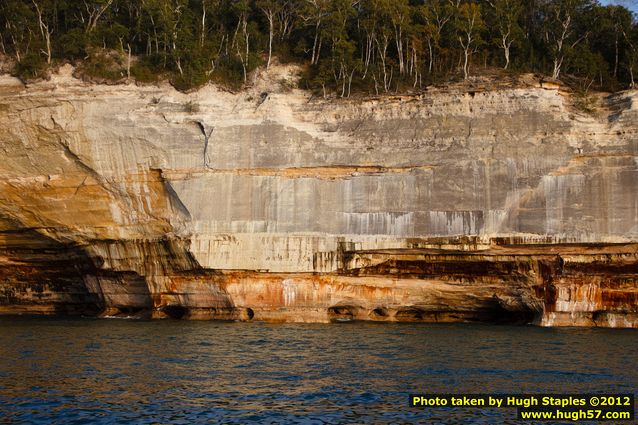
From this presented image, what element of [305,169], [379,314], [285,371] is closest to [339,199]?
[305,169]

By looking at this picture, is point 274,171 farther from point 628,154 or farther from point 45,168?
point 628,154

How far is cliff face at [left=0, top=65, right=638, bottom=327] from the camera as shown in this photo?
2616 centimetres

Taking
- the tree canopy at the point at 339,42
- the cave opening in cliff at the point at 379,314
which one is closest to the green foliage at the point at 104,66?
the tree canopy at the point at 339,42

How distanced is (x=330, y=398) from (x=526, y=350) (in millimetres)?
8467

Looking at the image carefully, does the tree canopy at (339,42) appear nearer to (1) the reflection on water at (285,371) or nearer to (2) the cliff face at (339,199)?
(2) the cliff face at (339,199)

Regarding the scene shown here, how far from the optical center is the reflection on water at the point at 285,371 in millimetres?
11914

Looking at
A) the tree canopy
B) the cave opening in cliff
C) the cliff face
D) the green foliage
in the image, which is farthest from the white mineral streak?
the cave opening in cliff

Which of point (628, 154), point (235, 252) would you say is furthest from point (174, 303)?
point (628, 154)

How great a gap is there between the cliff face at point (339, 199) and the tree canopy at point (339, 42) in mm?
2923

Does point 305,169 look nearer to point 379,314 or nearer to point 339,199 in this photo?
point 339,199

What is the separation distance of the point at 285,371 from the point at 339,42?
2064cm

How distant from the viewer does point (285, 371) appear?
15766 millimetres

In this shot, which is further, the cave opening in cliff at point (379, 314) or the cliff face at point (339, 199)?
the cave opening in cliff at point (379, 314)

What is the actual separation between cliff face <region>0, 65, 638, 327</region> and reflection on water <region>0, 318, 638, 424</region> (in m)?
3.05
